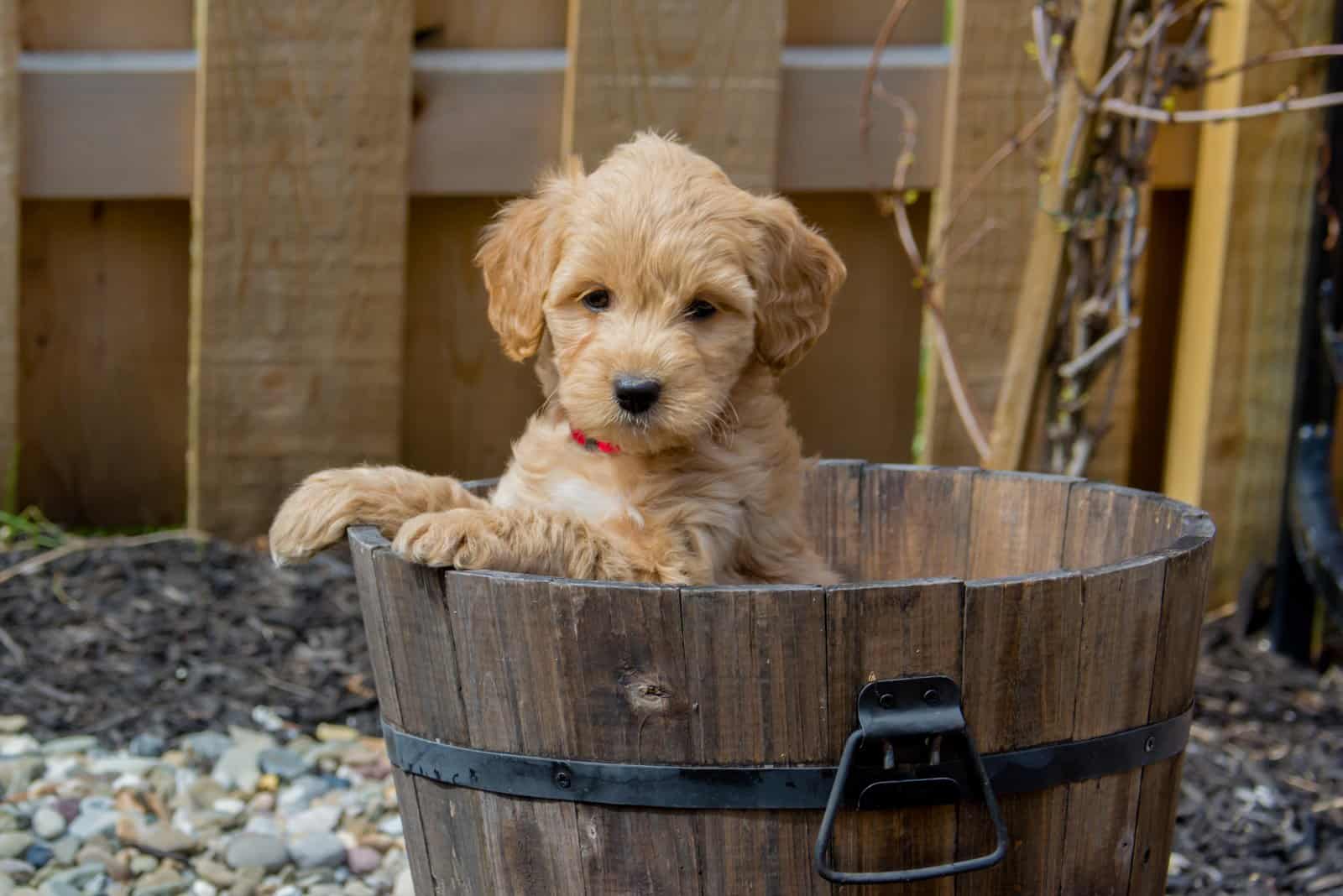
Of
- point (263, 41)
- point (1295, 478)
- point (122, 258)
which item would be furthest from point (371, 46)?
point (1295, 478)

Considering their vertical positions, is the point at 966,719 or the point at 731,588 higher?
the point at 731,588

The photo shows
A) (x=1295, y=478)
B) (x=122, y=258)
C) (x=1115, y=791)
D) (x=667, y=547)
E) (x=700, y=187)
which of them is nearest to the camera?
(x=1115, y=791)

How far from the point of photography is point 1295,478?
4551 mm

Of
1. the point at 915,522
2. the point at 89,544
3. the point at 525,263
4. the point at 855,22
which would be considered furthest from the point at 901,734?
the point at 89,544

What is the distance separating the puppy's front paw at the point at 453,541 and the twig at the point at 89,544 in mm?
2816

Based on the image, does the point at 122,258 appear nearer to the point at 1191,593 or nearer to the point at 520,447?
the point at 520,447

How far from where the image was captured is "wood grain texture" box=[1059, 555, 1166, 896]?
226cm

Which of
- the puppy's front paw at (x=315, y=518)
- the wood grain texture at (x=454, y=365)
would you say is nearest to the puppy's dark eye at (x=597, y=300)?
the puppy's front paw at (x=315, y=518)

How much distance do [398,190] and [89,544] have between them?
1.51 metres

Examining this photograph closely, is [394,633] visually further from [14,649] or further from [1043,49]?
[1043,49]

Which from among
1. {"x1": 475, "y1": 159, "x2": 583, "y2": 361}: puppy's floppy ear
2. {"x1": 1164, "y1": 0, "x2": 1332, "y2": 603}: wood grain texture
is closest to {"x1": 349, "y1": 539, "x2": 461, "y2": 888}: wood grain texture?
{"x1": 475, "y1": 159, "x2": 583, "y2": 361}: puppy's floppy ear

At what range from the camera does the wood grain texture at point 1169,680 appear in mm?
2393

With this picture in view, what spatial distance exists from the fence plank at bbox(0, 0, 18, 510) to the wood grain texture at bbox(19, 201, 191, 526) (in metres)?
0.18

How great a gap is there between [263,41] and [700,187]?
2.37 m
